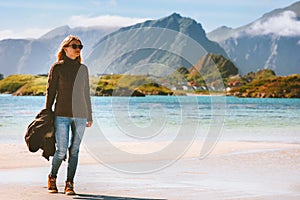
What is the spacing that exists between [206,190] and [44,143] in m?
2.60

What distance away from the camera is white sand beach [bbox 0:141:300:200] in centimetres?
861

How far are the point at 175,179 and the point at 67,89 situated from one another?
2989mm

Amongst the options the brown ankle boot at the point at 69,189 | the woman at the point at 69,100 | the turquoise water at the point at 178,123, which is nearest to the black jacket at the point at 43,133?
the woman at the point at 69,100

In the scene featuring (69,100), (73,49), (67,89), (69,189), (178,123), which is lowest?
(178,123)

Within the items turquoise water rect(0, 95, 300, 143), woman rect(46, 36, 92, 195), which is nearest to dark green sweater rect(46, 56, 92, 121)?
woman rect(46, 36, 92, 195)

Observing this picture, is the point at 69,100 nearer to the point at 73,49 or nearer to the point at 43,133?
the point at 43,133

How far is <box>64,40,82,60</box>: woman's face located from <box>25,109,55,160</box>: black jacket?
0.89 m

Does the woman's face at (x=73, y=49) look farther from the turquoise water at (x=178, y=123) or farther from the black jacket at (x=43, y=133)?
the turquoise water at (x=178, y=123)

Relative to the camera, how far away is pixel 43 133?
8.51 meters

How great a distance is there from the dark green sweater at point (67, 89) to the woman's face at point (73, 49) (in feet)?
0.35

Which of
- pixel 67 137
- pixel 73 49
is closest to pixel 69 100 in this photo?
pixel 67 137

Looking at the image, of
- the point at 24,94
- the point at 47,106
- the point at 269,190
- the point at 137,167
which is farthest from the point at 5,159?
the point at 24,94

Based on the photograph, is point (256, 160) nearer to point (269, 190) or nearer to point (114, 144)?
point (269, 190)

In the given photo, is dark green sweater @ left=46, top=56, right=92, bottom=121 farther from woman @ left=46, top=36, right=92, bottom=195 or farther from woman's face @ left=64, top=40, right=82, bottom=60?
woman's face @ left=64, top=40, right=82, bottom=60
